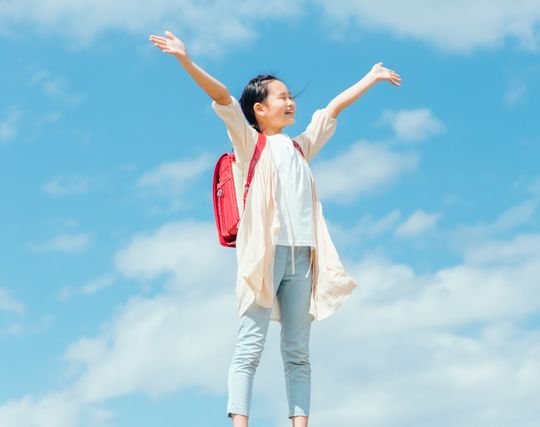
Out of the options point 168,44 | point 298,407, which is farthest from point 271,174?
point 298,407

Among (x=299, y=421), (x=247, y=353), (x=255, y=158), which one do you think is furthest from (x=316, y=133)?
(x=299, y=421)

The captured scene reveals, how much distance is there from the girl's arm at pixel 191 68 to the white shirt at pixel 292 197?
0.56m

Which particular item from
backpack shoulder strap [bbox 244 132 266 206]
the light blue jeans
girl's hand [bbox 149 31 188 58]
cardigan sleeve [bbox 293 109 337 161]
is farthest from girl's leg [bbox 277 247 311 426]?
girl's hand [bbox 149 31 188 58]

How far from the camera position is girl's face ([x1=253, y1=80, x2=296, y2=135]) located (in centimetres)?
639

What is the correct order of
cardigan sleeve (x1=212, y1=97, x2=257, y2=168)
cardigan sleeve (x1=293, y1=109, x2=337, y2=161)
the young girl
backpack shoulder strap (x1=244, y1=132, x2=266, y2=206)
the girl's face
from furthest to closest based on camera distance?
cardigan sleeve (x1=293, y1=109, x2=337, y2=161) → the girl's face → backpack shoulder strap (x1=244, y1=132, x2=266, y2=206) → cardigan sleeve (x1=212, y1=97, x2=257, y2=168) → the young girl

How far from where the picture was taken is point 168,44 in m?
5.70

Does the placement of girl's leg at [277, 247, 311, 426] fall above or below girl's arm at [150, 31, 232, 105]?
below

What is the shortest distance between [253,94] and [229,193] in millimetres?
851

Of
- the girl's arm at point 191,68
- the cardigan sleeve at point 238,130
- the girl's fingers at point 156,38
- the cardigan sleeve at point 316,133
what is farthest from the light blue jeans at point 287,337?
the girl's fingers at point 156,38

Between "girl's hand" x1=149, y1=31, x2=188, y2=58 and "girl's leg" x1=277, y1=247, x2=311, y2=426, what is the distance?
1517 mm

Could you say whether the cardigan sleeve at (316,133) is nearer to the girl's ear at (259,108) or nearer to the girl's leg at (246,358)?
the girl's ear at (259,108)

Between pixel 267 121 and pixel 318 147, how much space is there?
0.48 metres

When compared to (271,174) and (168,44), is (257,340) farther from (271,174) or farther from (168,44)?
(168,44)

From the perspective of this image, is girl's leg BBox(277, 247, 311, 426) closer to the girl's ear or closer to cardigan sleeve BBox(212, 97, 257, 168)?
cardigan sleeve BBox(212, 97, 257, 168)
